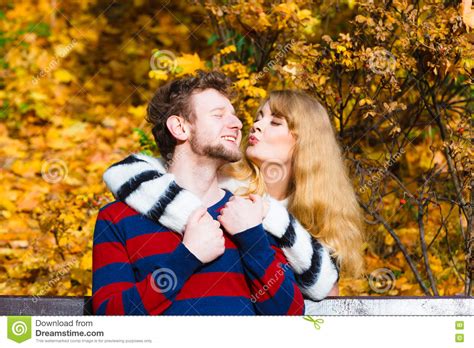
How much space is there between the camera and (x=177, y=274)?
2.49 m

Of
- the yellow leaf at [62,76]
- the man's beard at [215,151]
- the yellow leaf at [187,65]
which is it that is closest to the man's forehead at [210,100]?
the man's beard at [215,151]

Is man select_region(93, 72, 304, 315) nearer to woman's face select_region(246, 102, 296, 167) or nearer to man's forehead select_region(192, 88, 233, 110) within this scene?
man's forehead select_region(192, 88, 233, 110)

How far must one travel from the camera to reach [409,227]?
5082 mm

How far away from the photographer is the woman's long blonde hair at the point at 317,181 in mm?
3018

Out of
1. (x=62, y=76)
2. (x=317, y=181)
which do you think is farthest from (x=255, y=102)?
(x=62, y=76)

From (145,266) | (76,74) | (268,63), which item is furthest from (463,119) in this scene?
(76,74)

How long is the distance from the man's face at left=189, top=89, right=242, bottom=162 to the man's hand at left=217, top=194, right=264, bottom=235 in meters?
0.15

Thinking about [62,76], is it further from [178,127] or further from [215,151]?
[215,151]

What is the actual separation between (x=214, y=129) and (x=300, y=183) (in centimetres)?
52

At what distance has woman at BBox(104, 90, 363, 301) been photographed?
9.16 feet

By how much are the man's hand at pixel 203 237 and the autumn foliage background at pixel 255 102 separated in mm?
1244

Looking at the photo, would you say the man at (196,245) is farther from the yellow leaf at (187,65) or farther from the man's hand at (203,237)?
the yellow leaf at (187,65)

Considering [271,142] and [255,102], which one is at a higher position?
[271,142]
